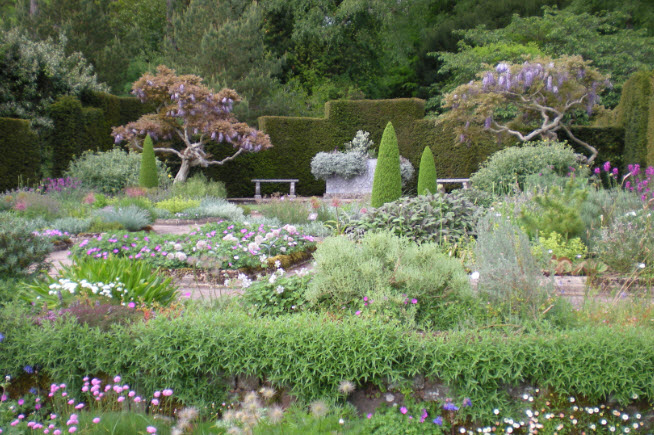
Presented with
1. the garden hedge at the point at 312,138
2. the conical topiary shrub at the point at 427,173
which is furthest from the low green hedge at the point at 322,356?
the garden hedge at the point at 312,138

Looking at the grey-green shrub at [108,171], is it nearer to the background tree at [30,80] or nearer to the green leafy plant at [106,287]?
the background tree at [30,80]

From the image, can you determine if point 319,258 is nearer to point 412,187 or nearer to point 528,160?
point 528,160

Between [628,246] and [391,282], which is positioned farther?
[628,246]

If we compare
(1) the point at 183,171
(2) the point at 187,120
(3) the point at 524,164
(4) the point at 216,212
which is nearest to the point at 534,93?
(3) the point at 524,164

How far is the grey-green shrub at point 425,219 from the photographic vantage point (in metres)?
5.81

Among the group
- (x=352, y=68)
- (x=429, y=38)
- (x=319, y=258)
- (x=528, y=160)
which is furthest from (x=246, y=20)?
(x=319, y=258)

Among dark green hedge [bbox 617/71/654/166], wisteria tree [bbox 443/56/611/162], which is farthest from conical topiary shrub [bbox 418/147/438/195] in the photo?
dark green hedge [bbox 617/71/654/166]

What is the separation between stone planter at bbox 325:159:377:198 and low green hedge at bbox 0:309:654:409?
476 inches

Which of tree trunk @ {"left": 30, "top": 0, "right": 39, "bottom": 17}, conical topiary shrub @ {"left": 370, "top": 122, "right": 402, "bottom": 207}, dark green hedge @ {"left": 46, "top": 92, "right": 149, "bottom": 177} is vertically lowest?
conical topiary shrub @ {"left": 370, "top": 122, "right": 402, "bottom": 207}

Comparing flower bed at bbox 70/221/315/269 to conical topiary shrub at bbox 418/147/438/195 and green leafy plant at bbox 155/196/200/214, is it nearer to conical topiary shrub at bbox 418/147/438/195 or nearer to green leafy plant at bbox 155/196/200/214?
green leafy plant at bbox 155/196/200/214

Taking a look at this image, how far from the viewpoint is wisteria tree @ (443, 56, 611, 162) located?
1202 cm

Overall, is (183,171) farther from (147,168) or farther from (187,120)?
(147,168)

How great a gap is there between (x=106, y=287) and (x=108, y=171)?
9801 mm

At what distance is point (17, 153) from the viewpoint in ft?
37.0
